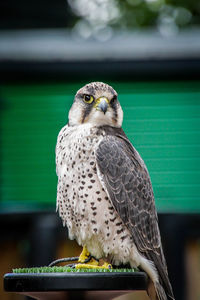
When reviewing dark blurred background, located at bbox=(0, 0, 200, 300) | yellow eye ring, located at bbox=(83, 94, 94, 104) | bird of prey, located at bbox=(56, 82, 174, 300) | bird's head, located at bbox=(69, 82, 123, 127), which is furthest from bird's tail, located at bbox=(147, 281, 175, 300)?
dark blurred background, located at bbox=(0, 0, 200, 300)

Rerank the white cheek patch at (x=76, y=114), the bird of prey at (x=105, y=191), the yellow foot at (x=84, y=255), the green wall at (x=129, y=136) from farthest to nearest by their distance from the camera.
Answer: the green wall at (x=129, y=136) < the white cheek patch at (x=76, y=114) < the yellow foot at (x=84, y=255) < the bird of prey at (x=105, y=191)

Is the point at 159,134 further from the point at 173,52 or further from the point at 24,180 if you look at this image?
the point at 24,180

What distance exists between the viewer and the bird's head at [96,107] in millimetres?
3441

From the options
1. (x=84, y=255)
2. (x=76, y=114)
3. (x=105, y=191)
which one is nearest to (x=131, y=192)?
(x=105, y=191)

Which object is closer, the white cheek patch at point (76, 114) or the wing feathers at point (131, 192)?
the wing feathers at point (131, 192)

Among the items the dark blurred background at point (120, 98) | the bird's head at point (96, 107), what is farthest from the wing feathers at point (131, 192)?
the dark blurred background at point (120, 98)

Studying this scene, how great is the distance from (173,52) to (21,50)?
1.98 meters

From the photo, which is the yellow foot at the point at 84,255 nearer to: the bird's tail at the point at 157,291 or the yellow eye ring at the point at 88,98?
the bird's tail at the point at 157,291

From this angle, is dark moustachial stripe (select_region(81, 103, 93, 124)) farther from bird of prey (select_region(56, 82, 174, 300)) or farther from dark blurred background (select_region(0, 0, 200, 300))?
dark blurred background (select_region(0, 0, 200, 300))

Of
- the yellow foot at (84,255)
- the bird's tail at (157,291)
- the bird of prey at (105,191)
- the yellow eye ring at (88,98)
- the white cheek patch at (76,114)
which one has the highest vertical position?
the yellow eye ring at (88,98)

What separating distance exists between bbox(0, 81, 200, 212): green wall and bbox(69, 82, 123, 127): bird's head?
3.67 meters

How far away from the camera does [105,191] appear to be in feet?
11.0

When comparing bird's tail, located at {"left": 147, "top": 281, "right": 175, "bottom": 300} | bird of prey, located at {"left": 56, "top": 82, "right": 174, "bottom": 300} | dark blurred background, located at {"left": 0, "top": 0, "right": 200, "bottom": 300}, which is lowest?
bird's tail, located at {"left": 147, "top": 281, "right": 175, "bottom": 300}

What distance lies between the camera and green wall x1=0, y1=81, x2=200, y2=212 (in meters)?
7.25
